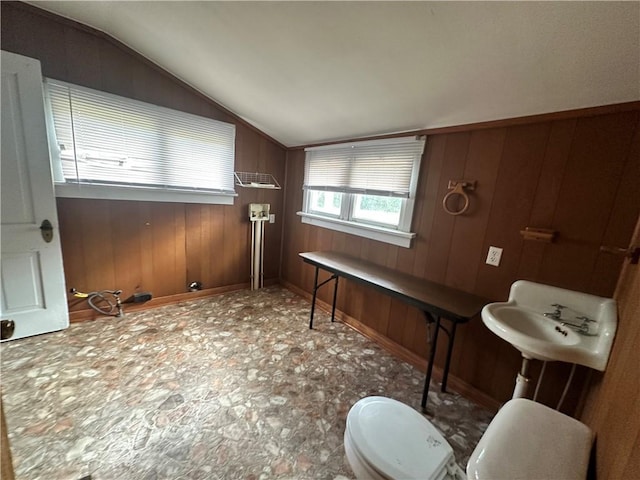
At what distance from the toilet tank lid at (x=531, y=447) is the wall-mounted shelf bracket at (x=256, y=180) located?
2956mm

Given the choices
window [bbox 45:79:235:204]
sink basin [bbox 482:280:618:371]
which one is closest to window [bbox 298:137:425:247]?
sink basin [bbox 482:280:618:371]

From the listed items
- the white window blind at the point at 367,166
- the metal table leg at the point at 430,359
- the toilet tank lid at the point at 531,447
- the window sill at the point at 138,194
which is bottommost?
the metal table leg at the point at 430,359

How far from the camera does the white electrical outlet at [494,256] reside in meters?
1.71

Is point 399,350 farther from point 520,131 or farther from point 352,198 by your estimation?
point 520,131

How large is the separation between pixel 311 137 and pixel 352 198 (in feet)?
2.80

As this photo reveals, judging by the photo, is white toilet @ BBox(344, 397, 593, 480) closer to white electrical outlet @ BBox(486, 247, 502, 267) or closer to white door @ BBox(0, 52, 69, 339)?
white electrical outlet @ BBox(486, 247, 502, 267)

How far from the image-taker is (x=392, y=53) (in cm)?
146

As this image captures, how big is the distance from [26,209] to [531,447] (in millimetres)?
3254

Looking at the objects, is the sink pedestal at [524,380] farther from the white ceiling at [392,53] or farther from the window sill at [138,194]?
the window sill at [138,194]

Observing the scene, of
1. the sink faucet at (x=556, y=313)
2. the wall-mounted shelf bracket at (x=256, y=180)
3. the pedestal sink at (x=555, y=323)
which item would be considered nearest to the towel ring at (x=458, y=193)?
the pedestal sink at (x=555, y=323)

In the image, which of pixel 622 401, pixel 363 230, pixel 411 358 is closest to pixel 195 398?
pixel 411 358

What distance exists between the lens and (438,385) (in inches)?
77.8

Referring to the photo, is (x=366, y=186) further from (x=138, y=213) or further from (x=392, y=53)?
(x=138, y=213)

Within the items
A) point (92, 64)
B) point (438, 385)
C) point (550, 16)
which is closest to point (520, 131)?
point (550, 16)
